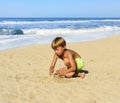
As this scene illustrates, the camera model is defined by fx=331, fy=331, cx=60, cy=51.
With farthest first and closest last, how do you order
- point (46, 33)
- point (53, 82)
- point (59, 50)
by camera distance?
point (46, 33) < point (59, 50) < point (53, 82)

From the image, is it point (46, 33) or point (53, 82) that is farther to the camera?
point (46, 33)

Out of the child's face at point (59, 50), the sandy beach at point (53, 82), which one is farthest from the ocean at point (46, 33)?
the child's face at point (59, 50)

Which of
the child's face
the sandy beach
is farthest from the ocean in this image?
the child's face

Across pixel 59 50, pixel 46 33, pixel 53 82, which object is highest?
pixel 59 50

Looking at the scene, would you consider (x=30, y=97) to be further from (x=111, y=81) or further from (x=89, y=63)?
(x=89, y=63)

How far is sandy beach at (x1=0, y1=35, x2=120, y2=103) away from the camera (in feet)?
16.9

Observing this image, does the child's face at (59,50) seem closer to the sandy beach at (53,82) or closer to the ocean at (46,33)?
the sandy beach at (53,82)

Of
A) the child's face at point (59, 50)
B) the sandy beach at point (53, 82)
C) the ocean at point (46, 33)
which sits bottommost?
the ocean at point (46, 33)

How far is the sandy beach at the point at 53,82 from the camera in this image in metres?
5.16

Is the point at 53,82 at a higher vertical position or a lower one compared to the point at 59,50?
lower

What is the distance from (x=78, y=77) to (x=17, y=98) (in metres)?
2.03

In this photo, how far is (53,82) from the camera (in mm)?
6242

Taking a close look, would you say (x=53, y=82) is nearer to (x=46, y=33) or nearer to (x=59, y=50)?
(x=59, y=50)

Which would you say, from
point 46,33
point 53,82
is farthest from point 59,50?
point 46,33
